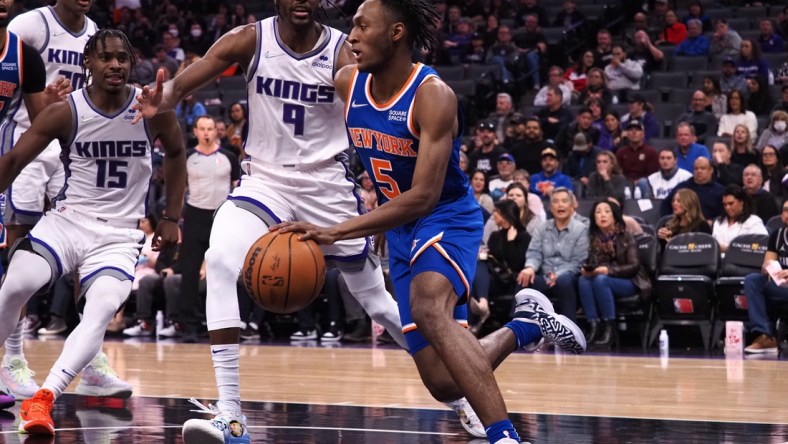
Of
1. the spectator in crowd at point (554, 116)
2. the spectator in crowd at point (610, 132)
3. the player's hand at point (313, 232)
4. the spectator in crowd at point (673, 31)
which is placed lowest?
the player's hand at point (313, 232)

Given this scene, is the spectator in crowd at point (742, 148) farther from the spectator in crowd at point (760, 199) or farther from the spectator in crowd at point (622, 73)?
the spectator in crowd at point (622, 73)

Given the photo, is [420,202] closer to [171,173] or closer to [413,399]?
[171,173]

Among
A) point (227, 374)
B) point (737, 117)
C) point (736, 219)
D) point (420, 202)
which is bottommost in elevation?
point (227, 374)

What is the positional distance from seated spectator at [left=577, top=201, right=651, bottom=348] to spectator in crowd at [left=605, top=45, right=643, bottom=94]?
4.21m

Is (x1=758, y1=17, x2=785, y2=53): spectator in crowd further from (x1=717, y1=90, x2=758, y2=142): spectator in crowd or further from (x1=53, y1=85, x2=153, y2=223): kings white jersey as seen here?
(x1=53, y1=85, x2=153, y2=223): kings white jersey

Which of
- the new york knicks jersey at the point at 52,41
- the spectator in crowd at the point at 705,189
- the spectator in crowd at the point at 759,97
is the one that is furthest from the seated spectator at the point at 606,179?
Result: the new york knicks jersey at the point at 52,41

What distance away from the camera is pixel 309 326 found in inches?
428

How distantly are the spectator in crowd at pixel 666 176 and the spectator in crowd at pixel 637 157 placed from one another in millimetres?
298

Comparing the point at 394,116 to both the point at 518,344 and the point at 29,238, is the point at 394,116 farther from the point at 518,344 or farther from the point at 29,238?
the point at 29,238

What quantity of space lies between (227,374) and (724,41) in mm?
10614

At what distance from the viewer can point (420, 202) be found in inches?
157

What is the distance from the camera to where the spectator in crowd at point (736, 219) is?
9812 mm

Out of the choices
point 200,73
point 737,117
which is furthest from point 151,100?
Result: point 737,117

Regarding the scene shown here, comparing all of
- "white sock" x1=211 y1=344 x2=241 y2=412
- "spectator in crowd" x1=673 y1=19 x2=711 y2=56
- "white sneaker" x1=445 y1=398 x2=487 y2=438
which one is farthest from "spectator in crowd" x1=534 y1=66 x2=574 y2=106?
"white sock" x1=211 y1=344 x2=241 y2=412
